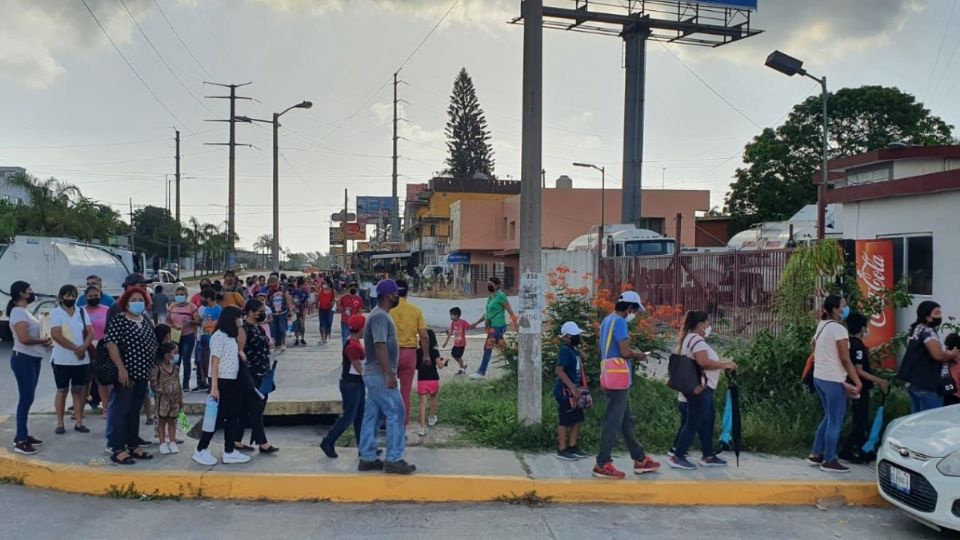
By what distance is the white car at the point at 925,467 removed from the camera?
5.44m

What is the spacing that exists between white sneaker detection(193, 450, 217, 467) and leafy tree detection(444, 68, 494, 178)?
69.8 m

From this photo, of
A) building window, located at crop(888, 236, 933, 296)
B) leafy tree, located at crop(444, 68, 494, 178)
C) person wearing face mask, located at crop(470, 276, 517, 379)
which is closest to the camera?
building window, located at crop(888, 236, 933, 296)

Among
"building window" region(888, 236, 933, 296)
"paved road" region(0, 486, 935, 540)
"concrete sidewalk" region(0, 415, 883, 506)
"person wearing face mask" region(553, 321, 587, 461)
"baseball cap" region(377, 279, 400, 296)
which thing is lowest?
"paved road" region(0, 486, 935, 540)

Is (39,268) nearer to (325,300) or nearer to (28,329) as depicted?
(325,300)

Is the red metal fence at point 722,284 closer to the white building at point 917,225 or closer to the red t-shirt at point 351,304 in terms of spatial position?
the white building at point 917,225

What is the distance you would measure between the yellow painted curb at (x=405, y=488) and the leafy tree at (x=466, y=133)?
70.1 meters

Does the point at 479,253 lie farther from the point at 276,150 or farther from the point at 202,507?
the point at 202,507

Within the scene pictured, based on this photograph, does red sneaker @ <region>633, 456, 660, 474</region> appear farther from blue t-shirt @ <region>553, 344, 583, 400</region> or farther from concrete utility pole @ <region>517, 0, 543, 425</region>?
concrete utility pole @ <region>517, 0, 543, 425</region>

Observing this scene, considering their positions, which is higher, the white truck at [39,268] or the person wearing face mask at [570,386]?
the white truck at [39,268]

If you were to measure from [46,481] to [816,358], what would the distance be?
7241 mm

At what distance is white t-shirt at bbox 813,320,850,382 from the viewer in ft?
22.6

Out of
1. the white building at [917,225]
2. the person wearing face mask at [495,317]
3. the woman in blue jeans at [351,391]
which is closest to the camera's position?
the woman in blue jeans at [351,391]

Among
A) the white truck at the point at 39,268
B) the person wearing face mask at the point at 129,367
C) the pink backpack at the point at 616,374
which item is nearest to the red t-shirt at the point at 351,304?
the person wearing face mask at the point at 129,367

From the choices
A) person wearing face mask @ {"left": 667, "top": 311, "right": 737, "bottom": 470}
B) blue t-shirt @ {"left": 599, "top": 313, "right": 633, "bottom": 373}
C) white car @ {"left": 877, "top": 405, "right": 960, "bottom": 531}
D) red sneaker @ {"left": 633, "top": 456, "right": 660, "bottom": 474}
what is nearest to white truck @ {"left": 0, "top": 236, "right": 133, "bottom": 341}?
blue t-shirt @ {"left": 599, "top": 313, "right": 633, "bottom": 373}
